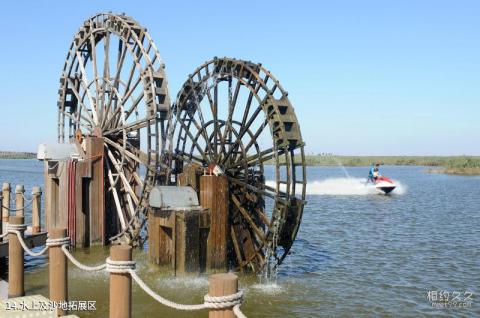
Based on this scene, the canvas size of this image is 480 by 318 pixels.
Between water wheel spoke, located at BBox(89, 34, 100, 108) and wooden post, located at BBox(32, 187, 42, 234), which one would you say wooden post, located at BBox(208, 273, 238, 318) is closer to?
wooden post, located at BBox(32, 187, 42, 234)

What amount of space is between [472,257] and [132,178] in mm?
10288

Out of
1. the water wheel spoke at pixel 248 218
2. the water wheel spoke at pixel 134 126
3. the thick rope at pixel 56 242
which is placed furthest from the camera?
the water wheel spoke at pixel 134 126

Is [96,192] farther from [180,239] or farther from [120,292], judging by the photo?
[120,292]

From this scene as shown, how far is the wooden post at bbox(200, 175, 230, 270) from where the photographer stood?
39.3 ft

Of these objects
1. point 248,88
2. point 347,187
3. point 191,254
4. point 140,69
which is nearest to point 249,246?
point 191,254

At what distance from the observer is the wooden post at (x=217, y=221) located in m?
12.0

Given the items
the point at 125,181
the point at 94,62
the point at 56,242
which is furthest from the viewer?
the point at 94,62

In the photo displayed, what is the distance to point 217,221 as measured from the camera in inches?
473

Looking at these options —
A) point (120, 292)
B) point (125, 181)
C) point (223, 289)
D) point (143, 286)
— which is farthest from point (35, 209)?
point (223, 289)

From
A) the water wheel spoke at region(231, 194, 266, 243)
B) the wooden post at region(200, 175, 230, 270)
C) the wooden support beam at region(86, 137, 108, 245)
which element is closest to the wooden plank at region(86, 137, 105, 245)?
the wooden support beam at region(86, 137, 108, 245)

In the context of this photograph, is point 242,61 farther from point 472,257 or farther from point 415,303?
point 472,257

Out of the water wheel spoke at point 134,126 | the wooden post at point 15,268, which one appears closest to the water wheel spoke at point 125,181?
the water wheel spoke at point 134,126

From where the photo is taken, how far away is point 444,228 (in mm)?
20859

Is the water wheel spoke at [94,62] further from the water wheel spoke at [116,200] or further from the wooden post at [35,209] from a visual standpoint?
the wooden post at [35,209]
